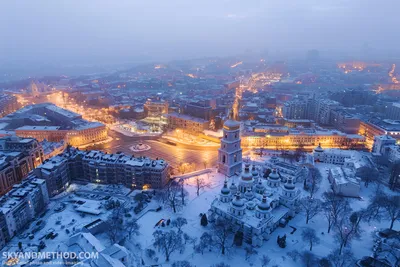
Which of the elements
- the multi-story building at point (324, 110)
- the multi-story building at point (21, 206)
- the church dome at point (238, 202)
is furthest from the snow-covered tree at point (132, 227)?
the multi-story building at point (324, 110)

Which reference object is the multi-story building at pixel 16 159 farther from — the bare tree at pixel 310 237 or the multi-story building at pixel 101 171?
the bare tree at pixel 310 237

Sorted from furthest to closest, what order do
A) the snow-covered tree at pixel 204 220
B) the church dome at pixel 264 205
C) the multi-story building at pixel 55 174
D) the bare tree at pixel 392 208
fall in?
1. the multi-story building at pixel 55 174
2. the snow-covered tree at pixel 204 220
3. the bare tree at pixel 392 208
4. the church dome at pixel 264 205

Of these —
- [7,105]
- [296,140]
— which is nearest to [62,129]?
[7,105]

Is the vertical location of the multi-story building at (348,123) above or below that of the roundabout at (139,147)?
above

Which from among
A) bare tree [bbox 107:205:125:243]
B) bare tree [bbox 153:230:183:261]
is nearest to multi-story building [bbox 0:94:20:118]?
bare tree [bbox 107:205:125:243]

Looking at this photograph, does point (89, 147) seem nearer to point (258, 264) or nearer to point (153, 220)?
point (153, 220)

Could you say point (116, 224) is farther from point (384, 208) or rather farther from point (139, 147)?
point (384, 208)

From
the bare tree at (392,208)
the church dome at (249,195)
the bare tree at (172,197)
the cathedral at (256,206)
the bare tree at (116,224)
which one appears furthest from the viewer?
the bare tree at (172,197)
